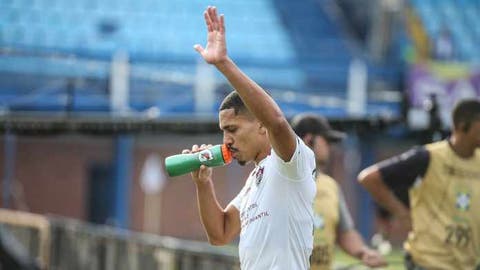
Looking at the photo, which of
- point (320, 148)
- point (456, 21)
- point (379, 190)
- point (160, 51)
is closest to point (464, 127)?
point (379, 190)

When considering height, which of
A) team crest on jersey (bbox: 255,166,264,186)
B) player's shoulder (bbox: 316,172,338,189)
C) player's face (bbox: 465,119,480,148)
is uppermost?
player's face (bbox: 465,119,480,148)

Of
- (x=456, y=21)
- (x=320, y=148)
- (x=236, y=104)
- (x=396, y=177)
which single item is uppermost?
(x=456, y=21)

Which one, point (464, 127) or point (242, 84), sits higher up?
point (242, 84)

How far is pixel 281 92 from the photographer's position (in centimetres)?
2183

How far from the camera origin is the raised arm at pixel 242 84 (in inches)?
184

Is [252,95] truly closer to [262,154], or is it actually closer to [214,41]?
[214,41]

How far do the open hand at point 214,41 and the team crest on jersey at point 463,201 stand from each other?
3258mm

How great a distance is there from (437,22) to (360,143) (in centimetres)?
836

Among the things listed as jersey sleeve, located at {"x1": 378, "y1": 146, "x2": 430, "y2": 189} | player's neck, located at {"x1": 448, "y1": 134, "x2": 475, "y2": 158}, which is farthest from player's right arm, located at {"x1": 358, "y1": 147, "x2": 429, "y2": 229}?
player's neck, located at {"x1": 448, "y1": 134, "x2": 475, "y2": 158}

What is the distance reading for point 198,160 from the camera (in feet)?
16.9

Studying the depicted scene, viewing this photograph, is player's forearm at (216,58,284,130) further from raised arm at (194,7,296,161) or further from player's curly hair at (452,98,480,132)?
player's curly hair at (452,98,480,132)

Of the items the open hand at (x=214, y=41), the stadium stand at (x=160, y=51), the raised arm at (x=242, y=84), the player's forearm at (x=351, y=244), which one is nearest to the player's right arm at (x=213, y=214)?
the raised arm at (x=242, y=84)

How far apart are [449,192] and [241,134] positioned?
9.18 feet

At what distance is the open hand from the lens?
183 inches
